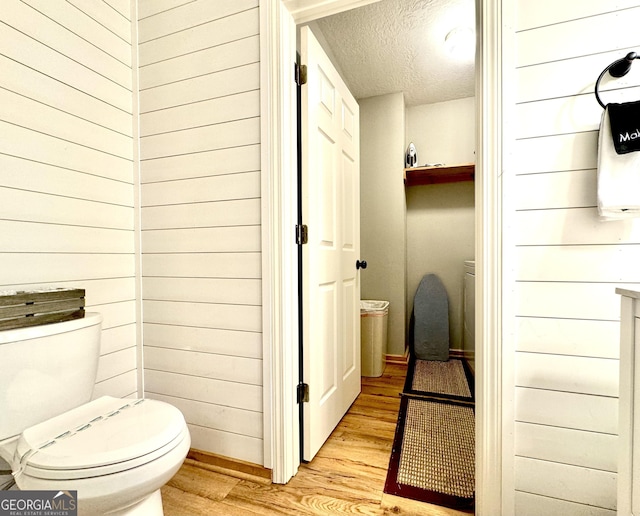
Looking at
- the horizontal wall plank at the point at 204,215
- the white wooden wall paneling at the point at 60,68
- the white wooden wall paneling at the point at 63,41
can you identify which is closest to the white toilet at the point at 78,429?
the horizontal wall plank at the point at 204,215

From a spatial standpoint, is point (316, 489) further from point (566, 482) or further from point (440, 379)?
point (440, 379)

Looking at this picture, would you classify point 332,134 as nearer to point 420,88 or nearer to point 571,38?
point 571,38

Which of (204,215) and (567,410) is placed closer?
(567,410)

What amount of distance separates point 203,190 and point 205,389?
958 millimetres

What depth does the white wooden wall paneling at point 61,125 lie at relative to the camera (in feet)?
4.04

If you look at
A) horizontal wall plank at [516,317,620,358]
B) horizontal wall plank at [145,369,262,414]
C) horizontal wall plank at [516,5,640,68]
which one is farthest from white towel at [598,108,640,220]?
horizontal wall plank at [145,369,262,414]

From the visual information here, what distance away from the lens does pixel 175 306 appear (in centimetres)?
165

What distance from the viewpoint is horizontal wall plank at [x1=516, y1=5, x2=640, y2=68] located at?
1032 millimetres

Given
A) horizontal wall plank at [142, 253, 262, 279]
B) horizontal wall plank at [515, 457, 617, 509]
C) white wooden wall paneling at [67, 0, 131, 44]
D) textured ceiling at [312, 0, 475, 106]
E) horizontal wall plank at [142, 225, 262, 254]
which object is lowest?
horizontal wall plank at [515, 457, 617, 509]

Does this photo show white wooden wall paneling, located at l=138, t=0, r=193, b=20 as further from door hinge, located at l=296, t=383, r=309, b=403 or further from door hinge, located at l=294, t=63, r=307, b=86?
door hinge, located at l=296, t=383, r=309, b=403

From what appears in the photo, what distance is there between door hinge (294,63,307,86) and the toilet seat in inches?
57.7

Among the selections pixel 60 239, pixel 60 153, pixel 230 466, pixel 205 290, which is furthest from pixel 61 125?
pixel 230 466

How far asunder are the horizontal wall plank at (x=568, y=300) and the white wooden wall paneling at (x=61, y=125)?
1.88m

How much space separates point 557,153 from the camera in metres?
1.10
